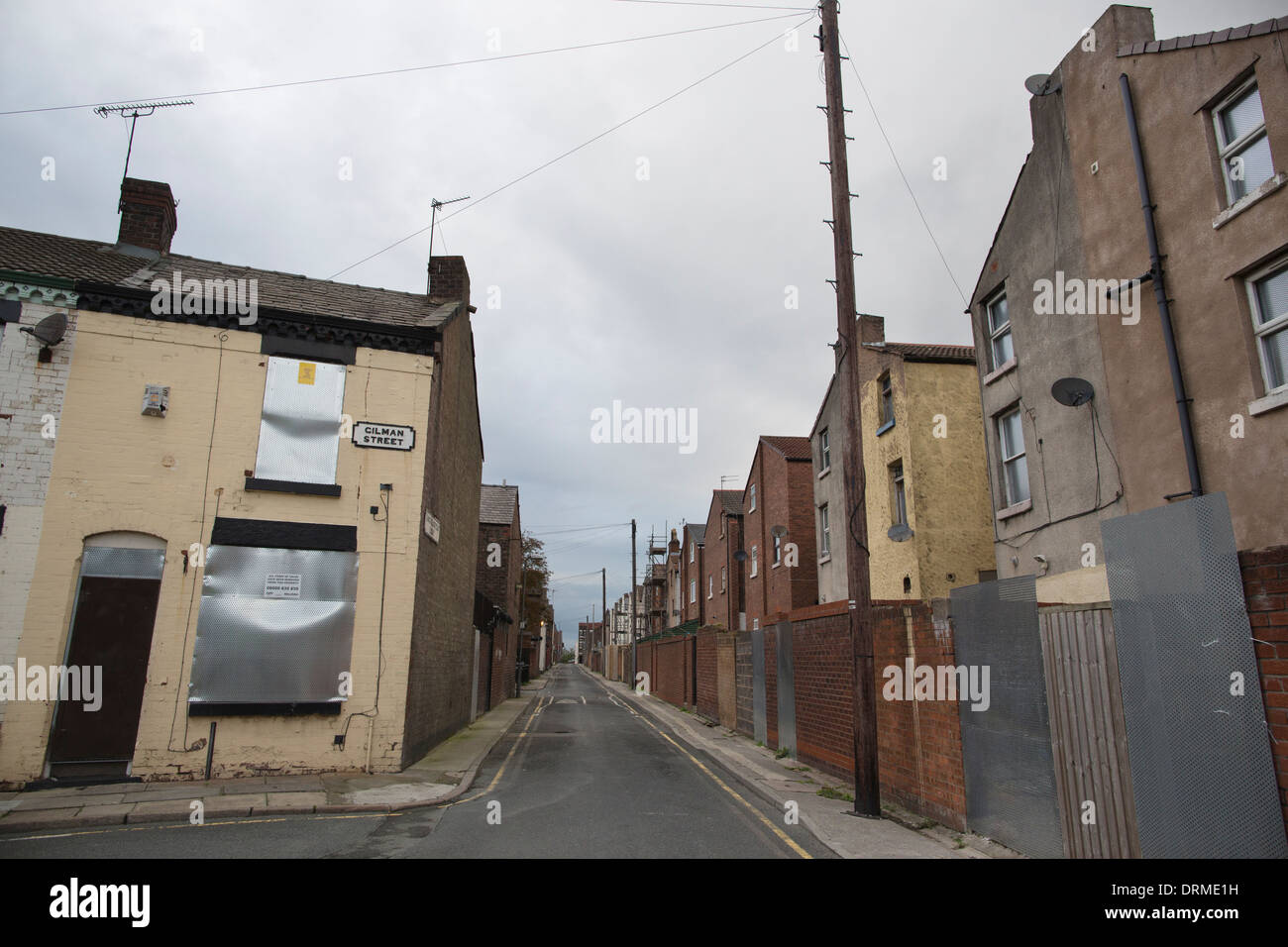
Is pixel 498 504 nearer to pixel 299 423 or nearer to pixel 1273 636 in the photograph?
pixel 299 423

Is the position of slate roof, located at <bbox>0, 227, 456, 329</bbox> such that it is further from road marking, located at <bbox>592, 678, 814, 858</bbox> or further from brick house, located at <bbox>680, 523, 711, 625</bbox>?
brick house, located at <bbox>680, 523, 711, 625</bbox>

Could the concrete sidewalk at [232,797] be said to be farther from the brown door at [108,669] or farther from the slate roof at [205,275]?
the slate roof at [205,275]

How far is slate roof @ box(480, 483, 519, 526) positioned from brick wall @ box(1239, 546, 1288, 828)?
108ft

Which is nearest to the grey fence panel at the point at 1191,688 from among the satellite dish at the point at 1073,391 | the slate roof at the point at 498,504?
the satellite dish at the point at 1073,391

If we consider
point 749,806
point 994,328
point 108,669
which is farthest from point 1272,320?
point 108,669

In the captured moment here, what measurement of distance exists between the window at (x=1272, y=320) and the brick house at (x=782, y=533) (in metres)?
16.0

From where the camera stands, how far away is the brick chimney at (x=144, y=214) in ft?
45.9

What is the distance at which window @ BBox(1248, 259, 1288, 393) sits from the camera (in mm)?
8938

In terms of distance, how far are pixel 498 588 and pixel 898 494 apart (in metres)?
21.8

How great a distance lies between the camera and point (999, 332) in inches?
589
